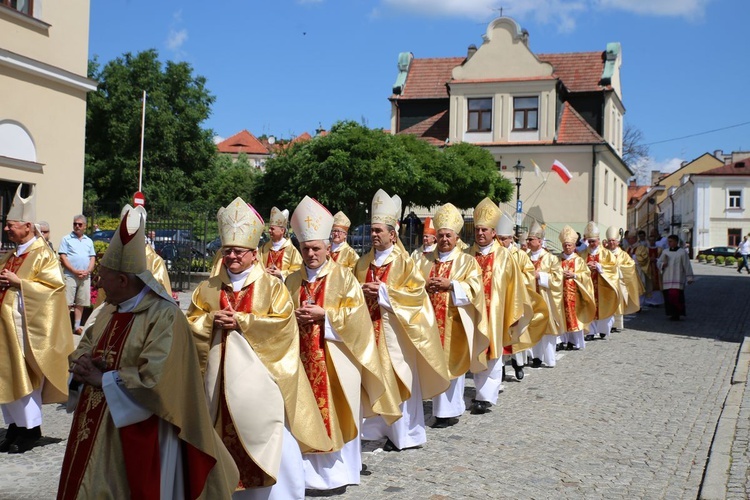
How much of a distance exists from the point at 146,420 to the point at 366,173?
22.5 meters

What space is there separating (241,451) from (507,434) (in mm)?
3352

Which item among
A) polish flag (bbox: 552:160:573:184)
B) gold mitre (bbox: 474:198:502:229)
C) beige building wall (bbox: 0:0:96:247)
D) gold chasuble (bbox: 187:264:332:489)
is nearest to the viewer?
gold chasuble (bbox: 187:264:332:489)

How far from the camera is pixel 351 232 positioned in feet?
77.8

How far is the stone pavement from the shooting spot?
231 inches

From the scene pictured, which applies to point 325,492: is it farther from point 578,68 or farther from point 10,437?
point 578,68

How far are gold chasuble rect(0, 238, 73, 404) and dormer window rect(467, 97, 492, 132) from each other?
3267 centimetres

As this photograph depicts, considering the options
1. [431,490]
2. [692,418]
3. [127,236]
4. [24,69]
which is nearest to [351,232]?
[24,69]

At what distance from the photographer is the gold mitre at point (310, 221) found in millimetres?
5941

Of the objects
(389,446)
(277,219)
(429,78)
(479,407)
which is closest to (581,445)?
(479,407)

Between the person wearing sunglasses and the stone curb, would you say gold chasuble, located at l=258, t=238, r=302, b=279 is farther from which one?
the stone curb

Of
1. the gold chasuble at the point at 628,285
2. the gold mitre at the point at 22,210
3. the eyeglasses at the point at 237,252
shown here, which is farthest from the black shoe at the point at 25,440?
the gold chasuble at the point at 628,285

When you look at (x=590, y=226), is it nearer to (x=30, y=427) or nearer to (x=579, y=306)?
(x=579, y=306)

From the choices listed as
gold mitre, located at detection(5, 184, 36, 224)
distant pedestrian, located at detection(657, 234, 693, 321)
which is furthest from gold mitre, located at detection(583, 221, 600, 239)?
gold mitre, located at detection(5, 184, 36, 224)

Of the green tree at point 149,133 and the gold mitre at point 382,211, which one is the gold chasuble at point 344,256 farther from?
the green tree at point 149,133
